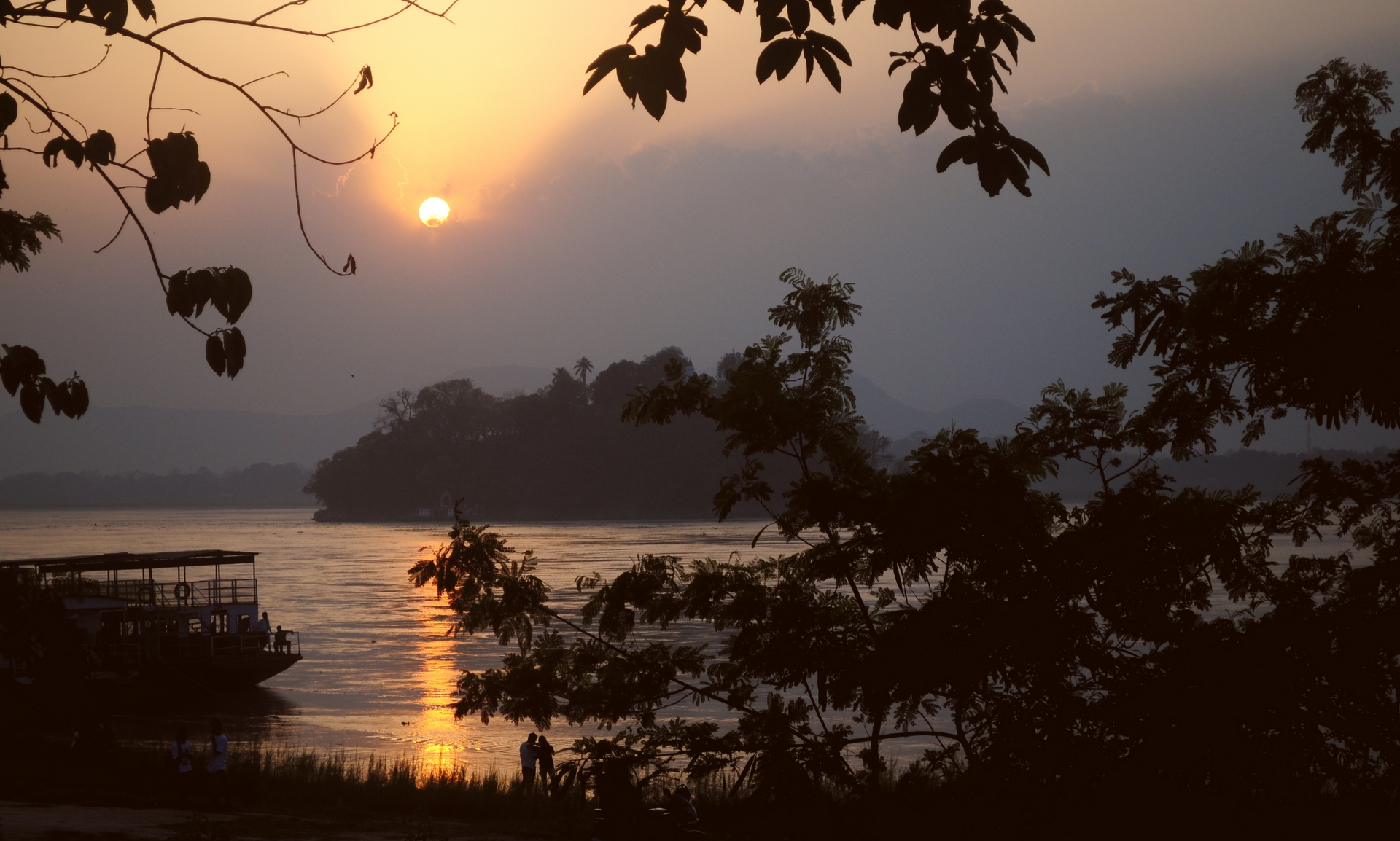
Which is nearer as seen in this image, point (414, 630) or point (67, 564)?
point (67, 564)

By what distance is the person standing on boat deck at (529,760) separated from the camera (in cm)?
2006

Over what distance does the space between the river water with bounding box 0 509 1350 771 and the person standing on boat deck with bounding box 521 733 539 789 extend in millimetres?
4645

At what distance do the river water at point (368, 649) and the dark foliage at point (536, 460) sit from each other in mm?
33056

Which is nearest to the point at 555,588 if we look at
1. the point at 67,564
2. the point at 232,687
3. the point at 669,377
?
the point at 232,687

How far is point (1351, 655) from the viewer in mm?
6785

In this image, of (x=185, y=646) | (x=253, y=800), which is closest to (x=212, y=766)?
(x=253, y=800)

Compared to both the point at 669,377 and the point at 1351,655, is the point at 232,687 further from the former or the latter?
the point at 1351,655

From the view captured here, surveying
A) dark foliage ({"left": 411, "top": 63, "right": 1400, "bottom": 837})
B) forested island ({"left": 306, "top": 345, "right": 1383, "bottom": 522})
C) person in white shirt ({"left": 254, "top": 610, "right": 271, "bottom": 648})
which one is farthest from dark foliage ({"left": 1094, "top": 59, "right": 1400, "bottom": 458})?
forested island ({"left": 306, "top": 345, "right": 1383, "bottom": 522})

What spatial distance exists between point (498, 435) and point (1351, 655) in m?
187

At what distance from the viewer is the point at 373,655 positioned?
46.8 metres

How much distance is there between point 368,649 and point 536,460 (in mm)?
130298

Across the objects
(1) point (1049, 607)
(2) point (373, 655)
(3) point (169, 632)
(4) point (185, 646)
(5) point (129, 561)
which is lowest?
(2) point (373, 655)

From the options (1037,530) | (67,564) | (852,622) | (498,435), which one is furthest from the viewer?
(498,435)

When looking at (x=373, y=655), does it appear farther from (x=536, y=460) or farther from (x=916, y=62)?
(x=536, y=460)
